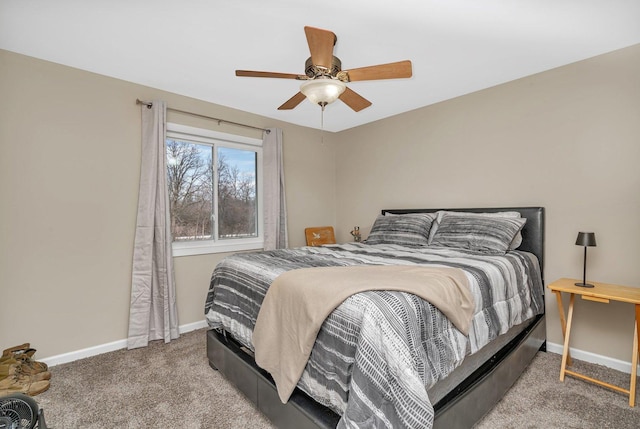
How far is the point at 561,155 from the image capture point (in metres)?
2.54

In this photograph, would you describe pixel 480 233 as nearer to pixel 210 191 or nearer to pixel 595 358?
pixel 595 358

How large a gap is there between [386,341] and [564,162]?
247 cm

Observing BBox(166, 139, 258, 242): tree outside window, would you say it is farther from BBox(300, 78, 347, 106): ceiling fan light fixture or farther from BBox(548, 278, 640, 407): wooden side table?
BBox(548, 278, 640, 407): wooden side table

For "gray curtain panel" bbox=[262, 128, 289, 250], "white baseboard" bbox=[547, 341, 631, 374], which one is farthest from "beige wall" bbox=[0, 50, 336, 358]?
"white baseboard" bbox=[547, 341, 631, 374]

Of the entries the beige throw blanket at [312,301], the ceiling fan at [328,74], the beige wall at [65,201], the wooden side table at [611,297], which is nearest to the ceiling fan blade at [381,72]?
the ceiling fan at [328,74]

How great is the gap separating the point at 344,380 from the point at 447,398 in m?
0.64

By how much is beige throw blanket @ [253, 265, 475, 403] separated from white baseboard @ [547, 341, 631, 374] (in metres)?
1.70

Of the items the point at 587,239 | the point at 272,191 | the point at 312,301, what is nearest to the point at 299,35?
the point at 312,301

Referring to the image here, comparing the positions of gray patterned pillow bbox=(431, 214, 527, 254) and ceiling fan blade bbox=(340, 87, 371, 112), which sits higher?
ceiling fan blade bbox=(340, 87, 371, 112)

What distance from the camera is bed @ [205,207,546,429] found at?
1105mm

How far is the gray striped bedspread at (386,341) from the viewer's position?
3.52 ft

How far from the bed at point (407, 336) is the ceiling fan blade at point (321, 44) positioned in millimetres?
1237

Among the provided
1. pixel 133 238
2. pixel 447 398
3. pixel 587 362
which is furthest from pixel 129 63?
pixel 587 362

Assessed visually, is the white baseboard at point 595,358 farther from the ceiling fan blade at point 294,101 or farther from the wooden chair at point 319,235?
the ceiling fan blade at point 294,101
